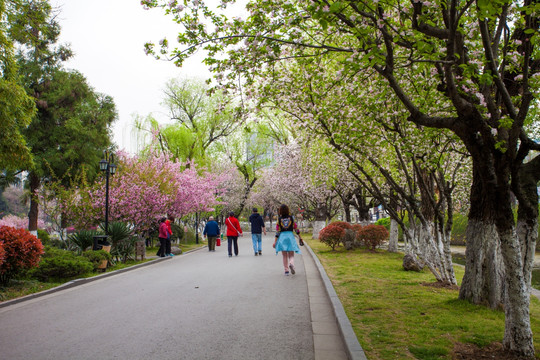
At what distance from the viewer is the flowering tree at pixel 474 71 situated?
15.4 ft

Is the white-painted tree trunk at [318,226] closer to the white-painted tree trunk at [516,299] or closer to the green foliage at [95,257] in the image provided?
the green foliage at [95,257]

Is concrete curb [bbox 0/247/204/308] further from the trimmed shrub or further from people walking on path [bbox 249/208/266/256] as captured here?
people walking on path [bbox 249/208/266/256]

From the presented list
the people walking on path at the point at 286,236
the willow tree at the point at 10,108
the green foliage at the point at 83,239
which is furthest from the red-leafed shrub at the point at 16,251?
the people walking on path at the point at 286,236

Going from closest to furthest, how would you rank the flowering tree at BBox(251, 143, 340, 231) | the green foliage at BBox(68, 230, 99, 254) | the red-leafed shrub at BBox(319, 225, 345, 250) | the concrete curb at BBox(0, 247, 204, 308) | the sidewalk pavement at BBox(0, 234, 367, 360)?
the sidewalk pavement at BBox(0, 234, 367, 360) < the concrete curb at BBox(0, 247, 204, 308) < the green foliage at BBox(68, 230, 99, 254) < the red-leafed shrub at BBox(319, 225, 345, 250) < the flowering tree at BBox(251, 143, 340, 231)

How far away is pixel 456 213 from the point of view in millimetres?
36281

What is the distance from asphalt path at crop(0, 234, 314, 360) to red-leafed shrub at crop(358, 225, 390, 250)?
10.7 metres

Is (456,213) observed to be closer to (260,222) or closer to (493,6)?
(260,222)

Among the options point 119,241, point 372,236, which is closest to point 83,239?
point 119,241

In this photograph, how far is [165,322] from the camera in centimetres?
639

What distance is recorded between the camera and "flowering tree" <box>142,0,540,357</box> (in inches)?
185

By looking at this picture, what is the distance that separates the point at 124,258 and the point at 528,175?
Answer: 1430 cm

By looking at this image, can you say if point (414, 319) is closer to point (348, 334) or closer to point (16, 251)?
point (348, 334)

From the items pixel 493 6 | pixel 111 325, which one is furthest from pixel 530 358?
pixel 111 325

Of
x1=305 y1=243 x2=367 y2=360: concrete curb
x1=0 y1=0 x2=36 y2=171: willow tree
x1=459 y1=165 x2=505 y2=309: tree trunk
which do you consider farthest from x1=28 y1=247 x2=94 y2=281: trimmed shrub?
x1=459 y1=165 x2=505 y2=309: tree trunk
